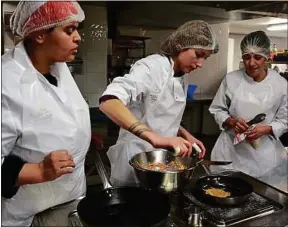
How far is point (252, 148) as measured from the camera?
112 cm

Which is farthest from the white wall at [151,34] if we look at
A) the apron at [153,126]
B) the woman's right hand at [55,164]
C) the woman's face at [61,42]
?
the woman's right hand at [55,164]

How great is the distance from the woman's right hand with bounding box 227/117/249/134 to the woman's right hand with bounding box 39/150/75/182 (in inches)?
28.0

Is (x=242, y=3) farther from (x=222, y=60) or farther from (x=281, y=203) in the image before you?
(x=281, y=203)

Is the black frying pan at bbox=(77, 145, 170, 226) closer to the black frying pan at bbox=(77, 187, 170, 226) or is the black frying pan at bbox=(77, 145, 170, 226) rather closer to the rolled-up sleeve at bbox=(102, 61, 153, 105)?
the black frying pan at bbox=(77, 187, 170, 226)

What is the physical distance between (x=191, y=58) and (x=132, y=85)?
0.19m

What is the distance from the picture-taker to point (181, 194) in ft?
2.26

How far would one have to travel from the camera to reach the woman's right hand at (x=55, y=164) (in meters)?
0.50

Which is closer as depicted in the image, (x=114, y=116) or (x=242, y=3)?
(x=114, y=116)

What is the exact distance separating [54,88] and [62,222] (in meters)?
0.26

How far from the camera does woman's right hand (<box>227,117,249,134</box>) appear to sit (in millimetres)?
1036

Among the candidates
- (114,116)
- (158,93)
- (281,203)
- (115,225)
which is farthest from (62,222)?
(281,203)

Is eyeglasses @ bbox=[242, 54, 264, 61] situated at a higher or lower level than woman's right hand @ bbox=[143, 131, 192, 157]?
higher

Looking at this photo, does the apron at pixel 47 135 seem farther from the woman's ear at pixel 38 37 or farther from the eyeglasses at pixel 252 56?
the eyeglasses at pixel 252 56

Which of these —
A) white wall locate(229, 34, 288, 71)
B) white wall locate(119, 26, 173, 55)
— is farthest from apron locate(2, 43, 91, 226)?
white wall locate(229, 34, 288, 71)
